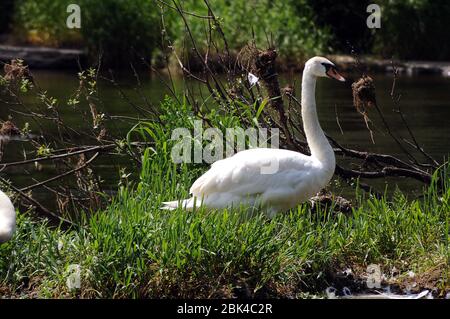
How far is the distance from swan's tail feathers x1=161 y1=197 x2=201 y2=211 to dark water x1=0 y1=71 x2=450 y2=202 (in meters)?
4.41

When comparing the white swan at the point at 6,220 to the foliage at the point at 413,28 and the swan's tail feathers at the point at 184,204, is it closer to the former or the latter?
the swan's tail feathers at the point at 184,204

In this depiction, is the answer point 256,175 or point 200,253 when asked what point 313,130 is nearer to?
point 256,175

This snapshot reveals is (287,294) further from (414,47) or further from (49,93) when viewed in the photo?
(414,47)

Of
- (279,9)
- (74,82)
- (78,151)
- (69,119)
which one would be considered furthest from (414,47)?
(78,151)

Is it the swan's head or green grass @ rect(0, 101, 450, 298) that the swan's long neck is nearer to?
the swan's head

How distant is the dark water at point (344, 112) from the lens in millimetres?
14062

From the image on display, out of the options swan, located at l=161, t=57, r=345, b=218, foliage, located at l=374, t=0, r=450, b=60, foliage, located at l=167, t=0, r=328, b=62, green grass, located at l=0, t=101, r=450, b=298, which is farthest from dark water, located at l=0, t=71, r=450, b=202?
green grass, located at l=0, t=101, r=450, b=298

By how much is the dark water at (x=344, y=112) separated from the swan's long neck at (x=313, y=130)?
3.67m

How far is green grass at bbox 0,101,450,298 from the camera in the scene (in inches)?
238

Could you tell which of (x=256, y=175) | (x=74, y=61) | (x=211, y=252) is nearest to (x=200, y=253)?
(x=211, y=252)

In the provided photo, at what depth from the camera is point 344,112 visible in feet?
60.5

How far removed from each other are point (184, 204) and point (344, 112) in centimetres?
1175

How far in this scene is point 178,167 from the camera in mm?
8102

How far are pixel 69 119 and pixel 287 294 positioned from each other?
1094 cm
